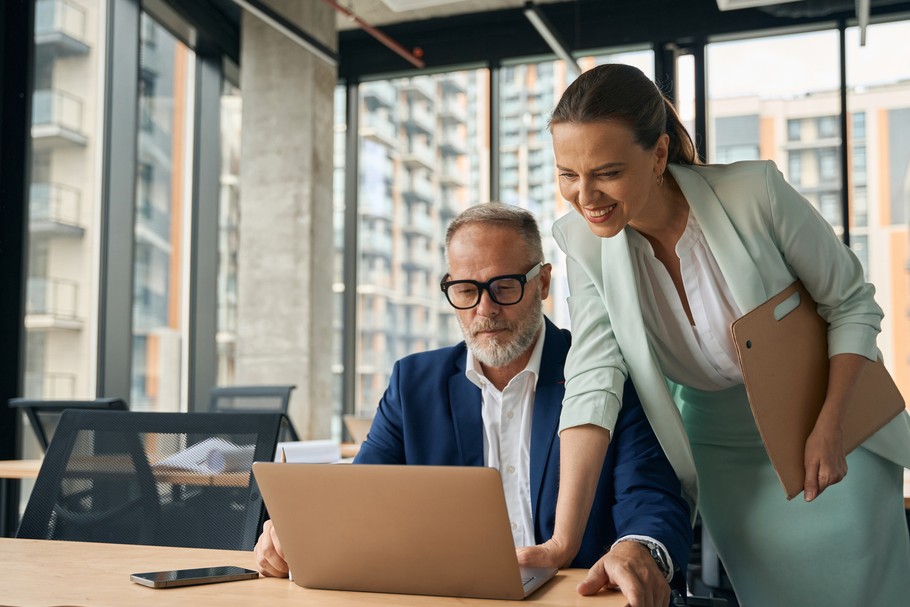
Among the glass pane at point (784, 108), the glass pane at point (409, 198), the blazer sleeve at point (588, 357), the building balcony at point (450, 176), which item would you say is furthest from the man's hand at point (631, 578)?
the building balcony at point (450, 176)

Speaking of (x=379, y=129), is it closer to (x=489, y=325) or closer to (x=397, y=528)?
(x=489, y=325)

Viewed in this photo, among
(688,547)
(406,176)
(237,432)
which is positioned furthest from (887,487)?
(406,176)

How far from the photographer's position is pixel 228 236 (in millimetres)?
7039

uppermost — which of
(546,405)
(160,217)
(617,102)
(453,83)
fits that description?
(453,83)

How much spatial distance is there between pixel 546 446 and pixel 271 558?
58cm

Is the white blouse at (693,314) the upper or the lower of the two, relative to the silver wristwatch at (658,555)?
upper

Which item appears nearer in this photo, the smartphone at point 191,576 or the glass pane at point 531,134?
the smartphone at point 191,576

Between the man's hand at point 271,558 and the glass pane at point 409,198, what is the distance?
232 inches

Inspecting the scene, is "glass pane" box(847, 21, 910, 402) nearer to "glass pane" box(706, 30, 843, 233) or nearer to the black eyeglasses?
"glass pane" box(706, 30, 843, 233)

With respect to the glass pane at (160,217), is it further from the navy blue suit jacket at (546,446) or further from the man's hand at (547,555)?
the man's hand at (547,555)

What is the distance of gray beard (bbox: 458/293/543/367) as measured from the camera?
6.20 feet

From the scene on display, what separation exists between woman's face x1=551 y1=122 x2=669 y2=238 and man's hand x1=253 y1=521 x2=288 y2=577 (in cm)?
69

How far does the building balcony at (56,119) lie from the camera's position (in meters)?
4.83

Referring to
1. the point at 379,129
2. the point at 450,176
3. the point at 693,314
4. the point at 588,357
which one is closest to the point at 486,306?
the point at 588,357
